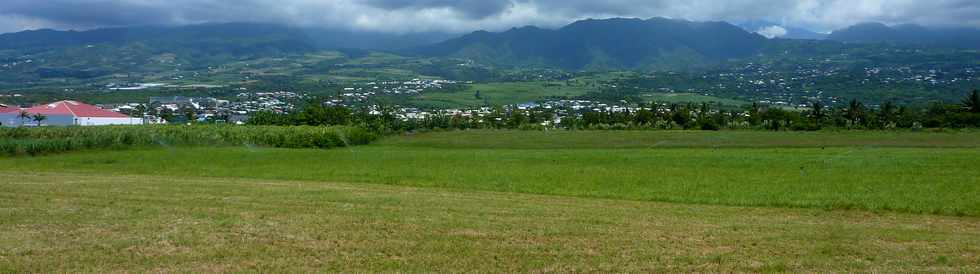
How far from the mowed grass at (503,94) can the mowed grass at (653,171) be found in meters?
86.2

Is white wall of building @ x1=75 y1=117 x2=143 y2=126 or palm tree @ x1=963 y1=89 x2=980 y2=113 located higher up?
palm tree @ x1=963 y1=89 x2=980 y2=113

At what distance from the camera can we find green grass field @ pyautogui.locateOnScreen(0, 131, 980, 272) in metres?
11.1

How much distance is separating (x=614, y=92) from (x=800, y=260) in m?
142

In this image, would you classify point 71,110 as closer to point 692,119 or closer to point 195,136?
point 195,136

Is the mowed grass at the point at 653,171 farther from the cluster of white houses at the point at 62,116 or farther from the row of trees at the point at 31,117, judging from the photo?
the cluster of white houses at the point at 62,116

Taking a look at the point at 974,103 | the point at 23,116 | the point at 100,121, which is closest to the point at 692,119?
the point at 974,103

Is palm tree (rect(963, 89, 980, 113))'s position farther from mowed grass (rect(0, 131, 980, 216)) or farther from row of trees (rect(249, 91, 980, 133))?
mowed grass (rect(0, 131, 980, 216))

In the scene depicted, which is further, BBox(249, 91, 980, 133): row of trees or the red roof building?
the red roof building

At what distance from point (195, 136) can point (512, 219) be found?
4618 cm

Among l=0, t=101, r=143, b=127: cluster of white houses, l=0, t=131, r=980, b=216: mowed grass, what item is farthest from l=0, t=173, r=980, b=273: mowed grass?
l=0, t=101, r=143, b=127: cluster of white houses

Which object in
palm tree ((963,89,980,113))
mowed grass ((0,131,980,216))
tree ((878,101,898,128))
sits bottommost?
mowed grass ((0,131,980,216))

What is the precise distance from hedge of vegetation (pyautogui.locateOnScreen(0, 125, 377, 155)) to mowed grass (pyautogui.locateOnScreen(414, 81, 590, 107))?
71.6 m

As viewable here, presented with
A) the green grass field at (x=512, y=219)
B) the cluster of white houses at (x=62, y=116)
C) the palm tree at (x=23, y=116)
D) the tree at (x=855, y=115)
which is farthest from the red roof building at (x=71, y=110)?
the tree at (x=855, y=115)

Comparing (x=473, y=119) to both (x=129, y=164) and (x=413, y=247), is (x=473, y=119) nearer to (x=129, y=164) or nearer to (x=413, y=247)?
(x=129, y=164)
